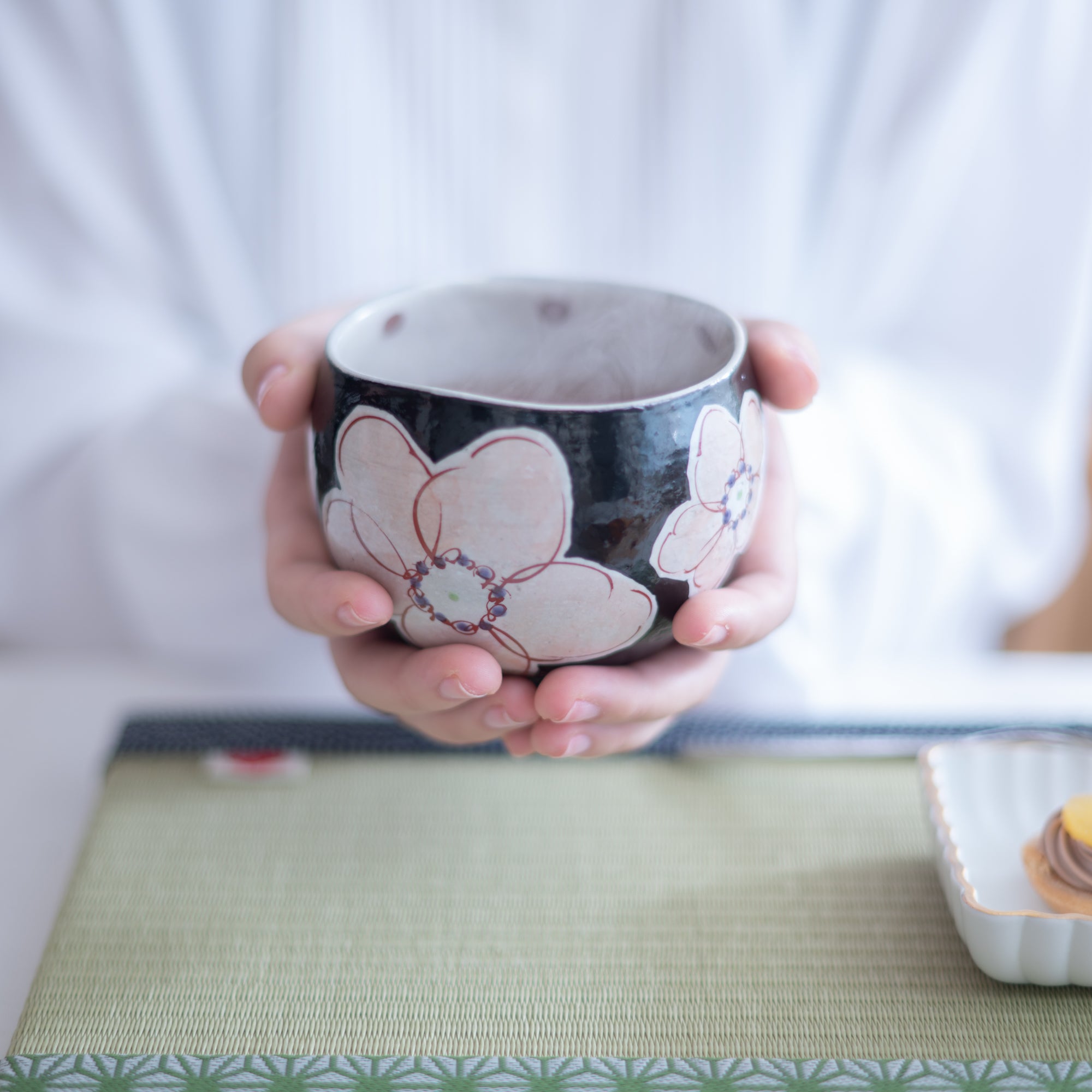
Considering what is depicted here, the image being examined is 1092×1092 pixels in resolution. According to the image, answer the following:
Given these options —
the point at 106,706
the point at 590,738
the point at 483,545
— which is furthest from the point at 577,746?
the point at 106,706

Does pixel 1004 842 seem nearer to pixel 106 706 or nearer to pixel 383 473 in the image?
pixel 383 473

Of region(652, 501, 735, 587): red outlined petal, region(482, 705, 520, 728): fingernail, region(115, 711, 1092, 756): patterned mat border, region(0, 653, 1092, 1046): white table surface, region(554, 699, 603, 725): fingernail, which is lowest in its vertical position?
region(0, 653, 1092, 1046): white table surface

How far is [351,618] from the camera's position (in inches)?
14.4

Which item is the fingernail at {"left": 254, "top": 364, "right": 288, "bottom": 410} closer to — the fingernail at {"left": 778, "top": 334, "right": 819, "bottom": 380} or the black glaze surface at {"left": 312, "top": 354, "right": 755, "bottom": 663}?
the black glaze surface at {"left": 312, "top": 354, "right": 755, "bottom": 663}

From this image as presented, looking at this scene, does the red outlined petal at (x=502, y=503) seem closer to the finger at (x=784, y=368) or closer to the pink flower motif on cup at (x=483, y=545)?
the pink flower motif on cup at (x=483, y=545)

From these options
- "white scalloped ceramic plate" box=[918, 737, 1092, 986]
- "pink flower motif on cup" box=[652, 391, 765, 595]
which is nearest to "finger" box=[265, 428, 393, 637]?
"pink flower motif on cup" box=[652, 391, 765, 595]

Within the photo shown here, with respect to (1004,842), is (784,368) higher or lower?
higher

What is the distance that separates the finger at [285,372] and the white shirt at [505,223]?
0.18 meters

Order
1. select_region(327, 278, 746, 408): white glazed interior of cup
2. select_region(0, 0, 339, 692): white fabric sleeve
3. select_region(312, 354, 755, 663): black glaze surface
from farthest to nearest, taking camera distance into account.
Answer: select_region(0, 0, 339, 692): white fabric sleeve → select_region(327, 278, 746, 408): white glazed interior of cup → select_region(312, 354, 755, 663): black glaze surface

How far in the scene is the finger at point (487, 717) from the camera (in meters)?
0.38

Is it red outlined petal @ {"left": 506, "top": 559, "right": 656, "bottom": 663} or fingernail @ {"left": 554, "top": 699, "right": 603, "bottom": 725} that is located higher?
red outlined petal @ {"left": 506, "top": 559, "right": 656, "bottom": 663}

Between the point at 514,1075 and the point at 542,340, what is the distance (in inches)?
11.5

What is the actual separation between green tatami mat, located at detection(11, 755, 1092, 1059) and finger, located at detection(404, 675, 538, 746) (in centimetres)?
7

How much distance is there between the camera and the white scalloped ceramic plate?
37cm
